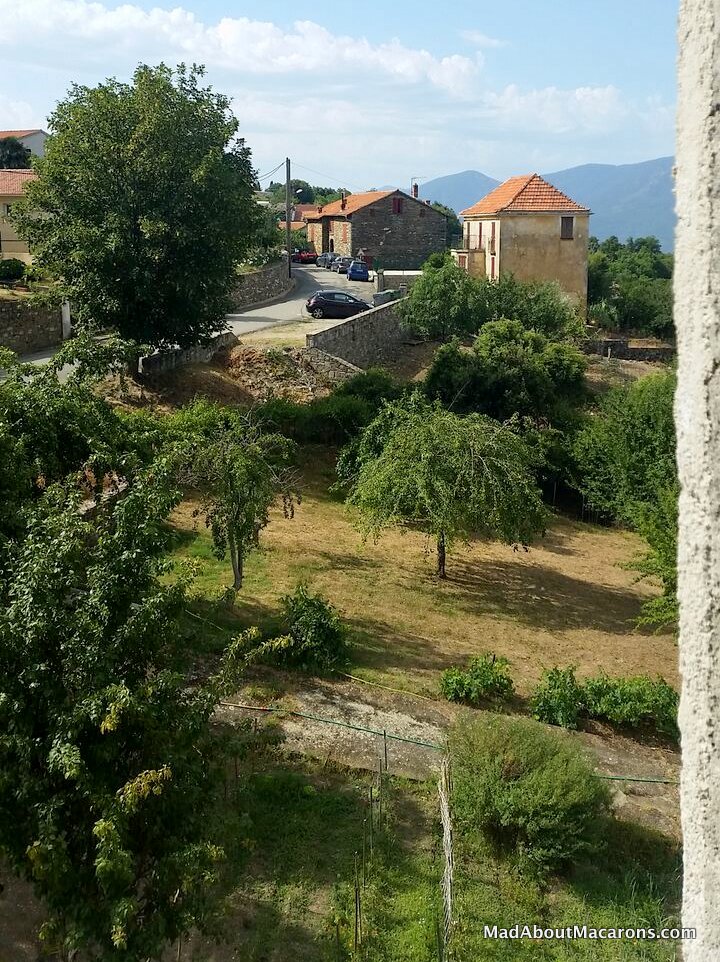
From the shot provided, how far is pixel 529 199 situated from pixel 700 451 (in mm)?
44711

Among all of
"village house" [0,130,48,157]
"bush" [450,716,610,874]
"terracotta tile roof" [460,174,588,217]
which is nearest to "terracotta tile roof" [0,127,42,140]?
"village house" [0,130,48,157]

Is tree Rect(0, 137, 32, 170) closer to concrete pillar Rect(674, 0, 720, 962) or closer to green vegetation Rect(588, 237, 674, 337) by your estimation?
green vegetation Rect(588, 237, 674, 337)

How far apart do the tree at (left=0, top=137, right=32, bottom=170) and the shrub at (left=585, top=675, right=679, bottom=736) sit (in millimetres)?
47576

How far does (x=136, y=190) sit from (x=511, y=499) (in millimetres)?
11445

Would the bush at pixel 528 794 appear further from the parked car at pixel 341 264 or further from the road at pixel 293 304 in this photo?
the parked car at pixel 341 264

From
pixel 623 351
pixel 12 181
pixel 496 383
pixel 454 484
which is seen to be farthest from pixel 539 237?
pixel 454 484

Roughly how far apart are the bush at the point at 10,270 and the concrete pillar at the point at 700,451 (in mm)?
29529

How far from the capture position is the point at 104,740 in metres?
5.78

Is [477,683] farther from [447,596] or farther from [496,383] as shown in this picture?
[496,383]

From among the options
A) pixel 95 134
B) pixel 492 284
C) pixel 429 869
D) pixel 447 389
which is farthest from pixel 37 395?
pixel 492 284

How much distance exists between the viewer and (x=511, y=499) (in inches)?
619

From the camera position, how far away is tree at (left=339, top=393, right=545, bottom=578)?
15594mm

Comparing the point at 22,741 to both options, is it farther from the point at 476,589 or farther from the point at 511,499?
the point at 476,589

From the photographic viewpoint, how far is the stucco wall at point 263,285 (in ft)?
123
